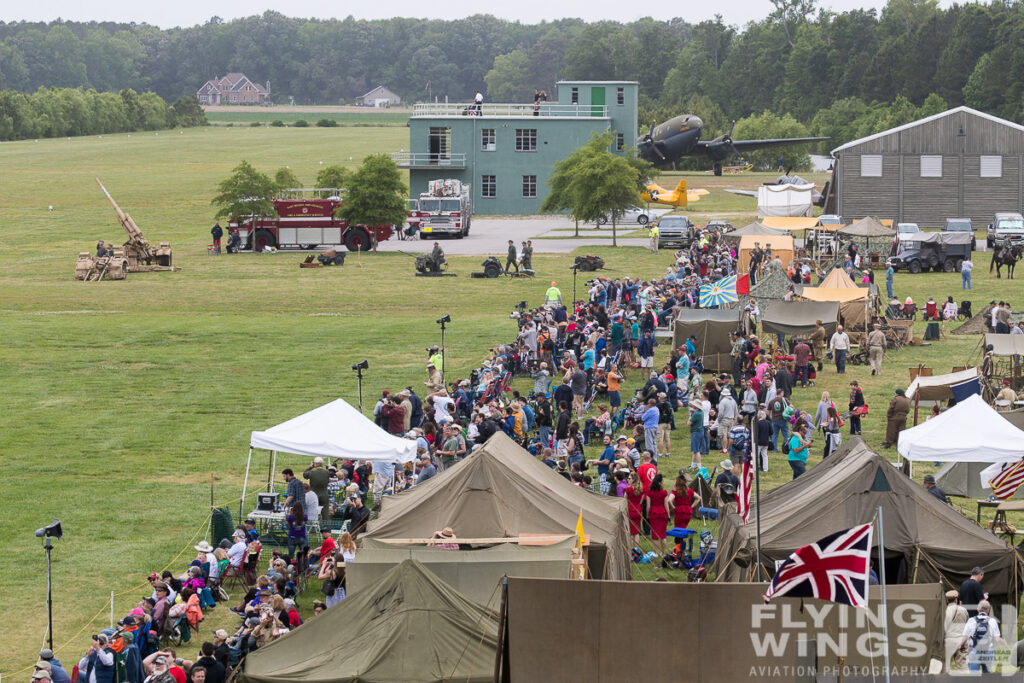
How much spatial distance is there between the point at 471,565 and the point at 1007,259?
34.5 metres

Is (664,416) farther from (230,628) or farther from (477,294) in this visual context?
(477,294)

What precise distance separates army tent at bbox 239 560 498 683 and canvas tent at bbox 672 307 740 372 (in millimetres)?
16275

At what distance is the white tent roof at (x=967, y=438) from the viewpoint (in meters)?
16.9

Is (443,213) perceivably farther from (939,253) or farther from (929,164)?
(939,253)

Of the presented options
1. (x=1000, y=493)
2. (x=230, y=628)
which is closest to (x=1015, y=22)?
(x=1000, y=493)

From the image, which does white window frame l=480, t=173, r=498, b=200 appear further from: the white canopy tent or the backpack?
the backpack

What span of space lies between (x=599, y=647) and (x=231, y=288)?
3380 centimetres

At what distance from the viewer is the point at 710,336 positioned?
2773 centimetres

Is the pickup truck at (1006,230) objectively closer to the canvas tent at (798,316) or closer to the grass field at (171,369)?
the grass field at (171,369)

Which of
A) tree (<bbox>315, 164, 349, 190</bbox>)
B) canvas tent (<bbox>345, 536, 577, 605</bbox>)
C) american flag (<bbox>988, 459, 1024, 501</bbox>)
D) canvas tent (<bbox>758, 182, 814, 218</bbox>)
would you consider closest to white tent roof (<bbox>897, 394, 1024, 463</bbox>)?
american flag (<bbox>988, 459, 1024, 501</bbox>)

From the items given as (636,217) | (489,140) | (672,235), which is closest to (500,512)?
(672,235)

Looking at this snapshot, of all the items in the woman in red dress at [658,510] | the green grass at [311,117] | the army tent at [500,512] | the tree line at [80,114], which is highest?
the green grass at [311,117]

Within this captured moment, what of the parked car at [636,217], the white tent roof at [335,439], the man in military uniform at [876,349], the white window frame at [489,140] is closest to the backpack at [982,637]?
the white tent roof at [335,439]

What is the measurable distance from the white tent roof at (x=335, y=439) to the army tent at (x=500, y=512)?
2.34 metres
